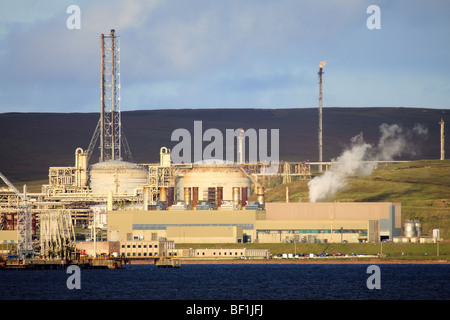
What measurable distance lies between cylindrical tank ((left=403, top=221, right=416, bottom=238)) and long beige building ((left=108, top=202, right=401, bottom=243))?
9.90 ft

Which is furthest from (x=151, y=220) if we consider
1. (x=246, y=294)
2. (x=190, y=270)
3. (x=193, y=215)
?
(x=246, y=294)

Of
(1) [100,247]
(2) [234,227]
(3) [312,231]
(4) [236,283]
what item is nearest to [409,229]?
(3) [312,231]

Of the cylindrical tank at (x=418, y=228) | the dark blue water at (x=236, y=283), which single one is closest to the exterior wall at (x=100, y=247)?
the dark blue water at (x=236, y=283)

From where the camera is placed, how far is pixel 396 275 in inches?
5950

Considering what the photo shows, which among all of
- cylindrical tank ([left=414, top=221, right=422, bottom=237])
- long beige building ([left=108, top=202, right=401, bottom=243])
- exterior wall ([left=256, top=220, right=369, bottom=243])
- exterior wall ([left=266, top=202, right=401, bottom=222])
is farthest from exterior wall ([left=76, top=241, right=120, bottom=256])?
cylindrical tank ([left=414, top=221, right=422, bottom=237])

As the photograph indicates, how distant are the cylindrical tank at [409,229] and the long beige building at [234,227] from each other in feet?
9.90

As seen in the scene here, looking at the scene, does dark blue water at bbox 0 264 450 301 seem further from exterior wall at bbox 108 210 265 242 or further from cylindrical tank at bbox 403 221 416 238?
exterior wall at bbox 108 210 265 242

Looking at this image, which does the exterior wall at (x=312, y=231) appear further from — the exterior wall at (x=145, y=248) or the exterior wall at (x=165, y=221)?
the exterior wall at (x=145, y=248)

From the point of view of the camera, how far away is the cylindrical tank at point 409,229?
189 metres

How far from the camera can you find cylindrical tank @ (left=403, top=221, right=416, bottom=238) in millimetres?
188625
